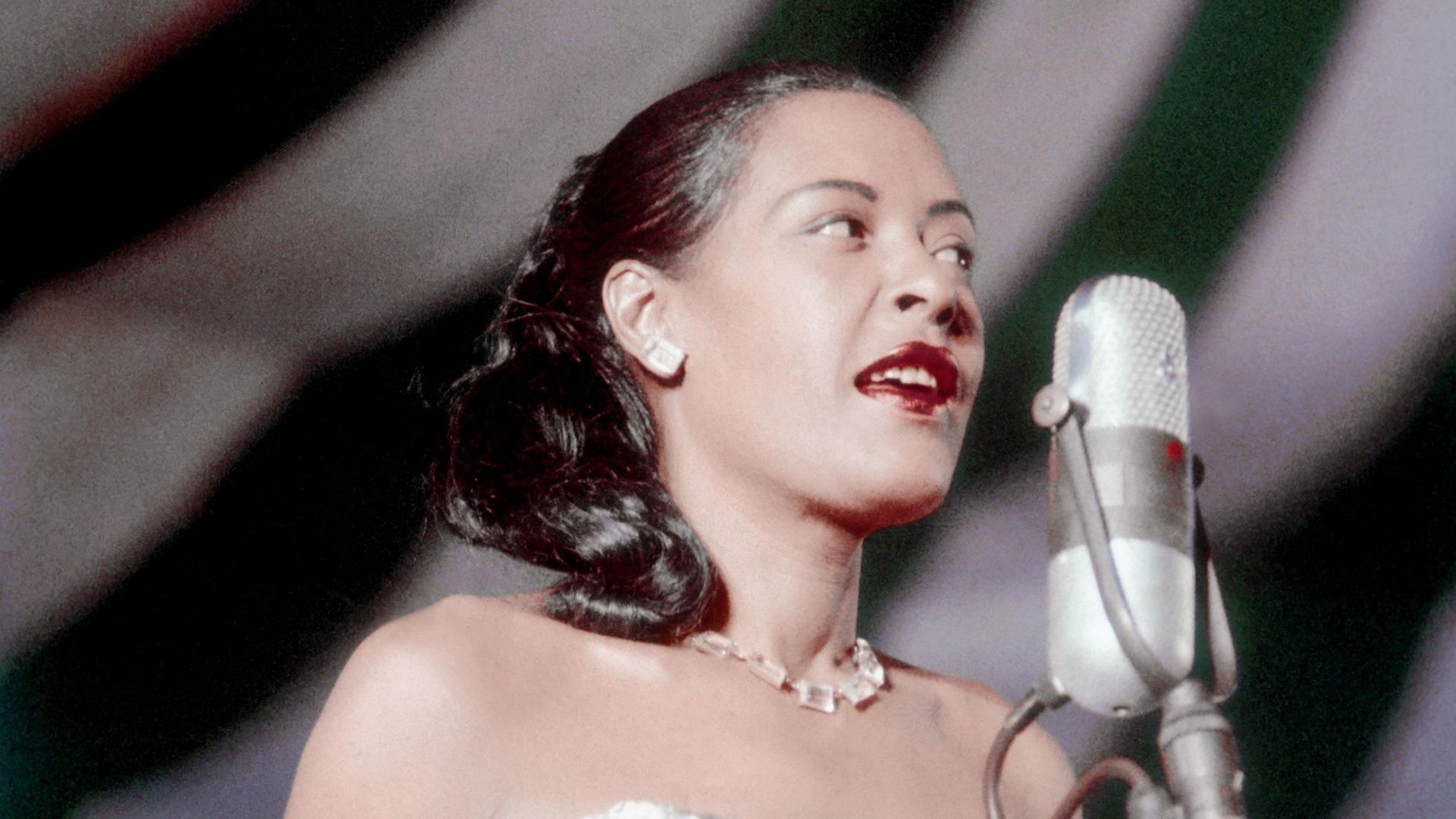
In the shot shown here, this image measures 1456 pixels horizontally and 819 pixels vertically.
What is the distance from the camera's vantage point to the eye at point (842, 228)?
116cm

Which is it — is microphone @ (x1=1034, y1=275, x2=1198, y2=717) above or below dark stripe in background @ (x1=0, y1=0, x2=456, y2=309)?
above

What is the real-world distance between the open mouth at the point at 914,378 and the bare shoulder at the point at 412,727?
1.22 ft

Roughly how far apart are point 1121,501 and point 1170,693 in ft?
0.36

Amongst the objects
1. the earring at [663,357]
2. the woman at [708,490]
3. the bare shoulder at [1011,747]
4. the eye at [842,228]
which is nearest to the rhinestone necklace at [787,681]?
the woman at [708,490]

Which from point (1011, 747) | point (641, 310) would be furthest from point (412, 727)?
point (1011, 747)

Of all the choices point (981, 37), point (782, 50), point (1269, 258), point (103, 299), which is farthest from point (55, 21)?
point (1269, 258)

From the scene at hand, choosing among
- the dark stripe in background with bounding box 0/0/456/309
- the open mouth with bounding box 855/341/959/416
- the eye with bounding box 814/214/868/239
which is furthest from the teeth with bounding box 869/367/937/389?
the dark stripe in background with bounding box 0/0/456/309

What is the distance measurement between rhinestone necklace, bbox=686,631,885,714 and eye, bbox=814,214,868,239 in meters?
0.36

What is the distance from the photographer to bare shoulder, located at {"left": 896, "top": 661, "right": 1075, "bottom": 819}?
4.02 ft

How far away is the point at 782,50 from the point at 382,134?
0.45 meters

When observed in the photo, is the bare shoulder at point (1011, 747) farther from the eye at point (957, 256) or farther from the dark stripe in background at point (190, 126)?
the dark stripe in background at point (190, 126)

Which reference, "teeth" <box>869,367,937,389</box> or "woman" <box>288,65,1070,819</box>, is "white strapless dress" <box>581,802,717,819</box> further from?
"teeth" <box>869,367,937,389</box>

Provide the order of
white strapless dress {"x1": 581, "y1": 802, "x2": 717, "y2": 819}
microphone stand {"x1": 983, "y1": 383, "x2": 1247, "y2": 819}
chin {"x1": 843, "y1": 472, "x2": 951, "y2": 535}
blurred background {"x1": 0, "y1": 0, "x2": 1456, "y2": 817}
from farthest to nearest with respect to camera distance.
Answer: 1. blurred background {"x1": 0, "y1": 0, "x2": 1456, "y2": 817}
2. chin {"x1": 843, "y1": 472, "x2": 951, "y2": 535}
3. white strapless dress {"x1": 581, "y1": 802, "x2": 717, "y2": 819}
4. microphone stand {"x1": 983, "y1": 383, "x2": 1247, "y2": 819}

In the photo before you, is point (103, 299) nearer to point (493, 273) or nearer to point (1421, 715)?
point (493, 273)
